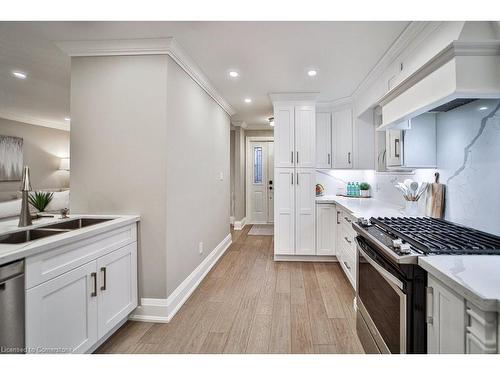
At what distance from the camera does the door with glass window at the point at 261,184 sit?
6.78 metres

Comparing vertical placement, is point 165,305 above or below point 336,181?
below

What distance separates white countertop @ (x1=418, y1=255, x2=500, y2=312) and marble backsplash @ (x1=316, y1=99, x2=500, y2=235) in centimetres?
57

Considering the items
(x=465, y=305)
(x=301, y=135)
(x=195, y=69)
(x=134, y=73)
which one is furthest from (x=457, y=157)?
(x=134, y=73)

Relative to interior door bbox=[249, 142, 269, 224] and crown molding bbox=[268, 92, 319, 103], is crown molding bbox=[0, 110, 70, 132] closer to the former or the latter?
interior door bbox=[249, 142, 269, 224]

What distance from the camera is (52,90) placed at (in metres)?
3.70

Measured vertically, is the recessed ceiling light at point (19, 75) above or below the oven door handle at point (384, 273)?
above

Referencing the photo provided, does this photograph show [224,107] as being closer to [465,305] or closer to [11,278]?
[11,278]

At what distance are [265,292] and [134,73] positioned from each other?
2536 millimetres

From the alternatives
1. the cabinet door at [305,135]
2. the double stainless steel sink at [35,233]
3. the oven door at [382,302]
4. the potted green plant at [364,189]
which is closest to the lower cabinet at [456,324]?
the oven door at [382,302]

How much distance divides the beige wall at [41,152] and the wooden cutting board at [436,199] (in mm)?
7046

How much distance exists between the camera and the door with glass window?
678 centimetres

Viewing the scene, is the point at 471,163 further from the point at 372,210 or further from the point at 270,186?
the point at 270,186

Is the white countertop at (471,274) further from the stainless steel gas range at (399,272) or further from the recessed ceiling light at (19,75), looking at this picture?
the recessed ceiling light at (19,75)

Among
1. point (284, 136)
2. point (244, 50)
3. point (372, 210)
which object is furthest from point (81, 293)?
point (284, 136)
